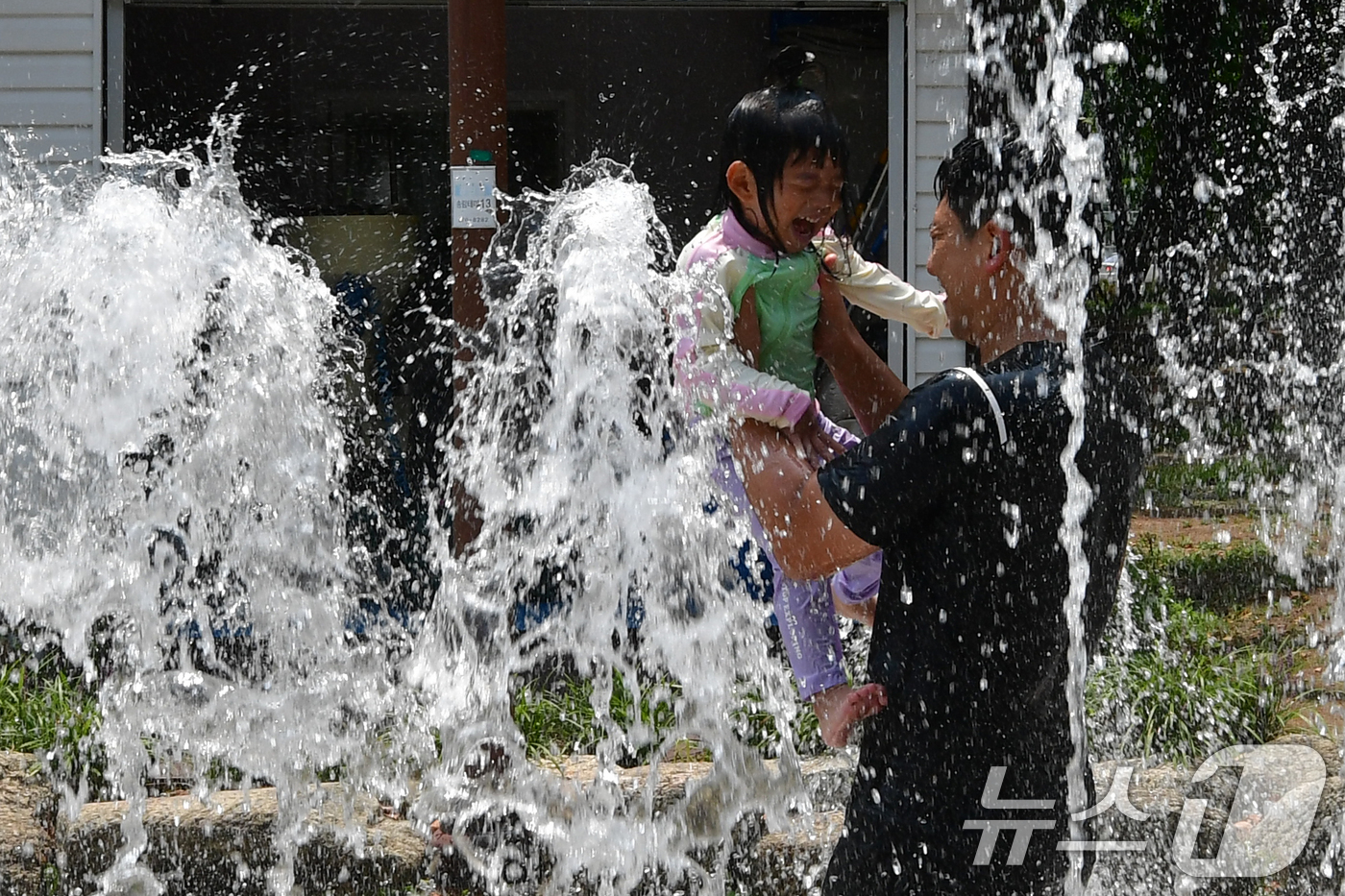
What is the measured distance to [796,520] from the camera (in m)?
2.15

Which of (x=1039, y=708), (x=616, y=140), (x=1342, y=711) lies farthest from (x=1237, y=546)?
(x=1039, y=708)

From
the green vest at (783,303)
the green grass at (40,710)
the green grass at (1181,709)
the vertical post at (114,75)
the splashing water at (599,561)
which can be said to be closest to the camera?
the green vest at (783,303)

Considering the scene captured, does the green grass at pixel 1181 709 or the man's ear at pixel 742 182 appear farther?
the green grass at pixel 1181 709

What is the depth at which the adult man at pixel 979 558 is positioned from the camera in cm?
198

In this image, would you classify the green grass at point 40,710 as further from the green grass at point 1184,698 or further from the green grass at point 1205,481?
the green grass at point 1205,481

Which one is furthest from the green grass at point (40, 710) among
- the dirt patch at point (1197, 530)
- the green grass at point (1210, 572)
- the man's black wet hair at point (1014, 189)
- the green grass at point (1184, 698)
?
the dirt patch at point (1197, 530)

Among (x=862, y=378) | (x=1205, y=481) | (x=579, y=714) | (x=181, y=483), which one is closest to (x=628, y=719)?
(x=579, y=714)

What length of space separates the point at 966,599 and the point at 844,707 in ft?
1.43

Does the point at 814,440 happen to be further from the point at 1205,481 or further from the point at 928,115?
the point at 1205,481

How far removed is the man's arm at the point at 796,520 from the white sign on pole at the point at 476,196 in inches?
73.6

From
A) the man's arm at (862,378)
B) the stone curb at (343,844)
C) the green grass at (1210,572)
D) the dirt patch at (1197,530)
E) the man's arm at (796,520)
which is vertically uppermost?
the man's arm at (862,378)

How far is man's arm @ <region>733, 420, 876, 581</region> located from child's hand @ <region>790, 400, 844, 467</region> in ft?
1.47

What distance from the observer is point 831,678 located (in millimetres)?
2742

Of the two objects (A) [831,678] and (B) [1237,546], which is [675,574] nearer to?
(A) [831,678]
